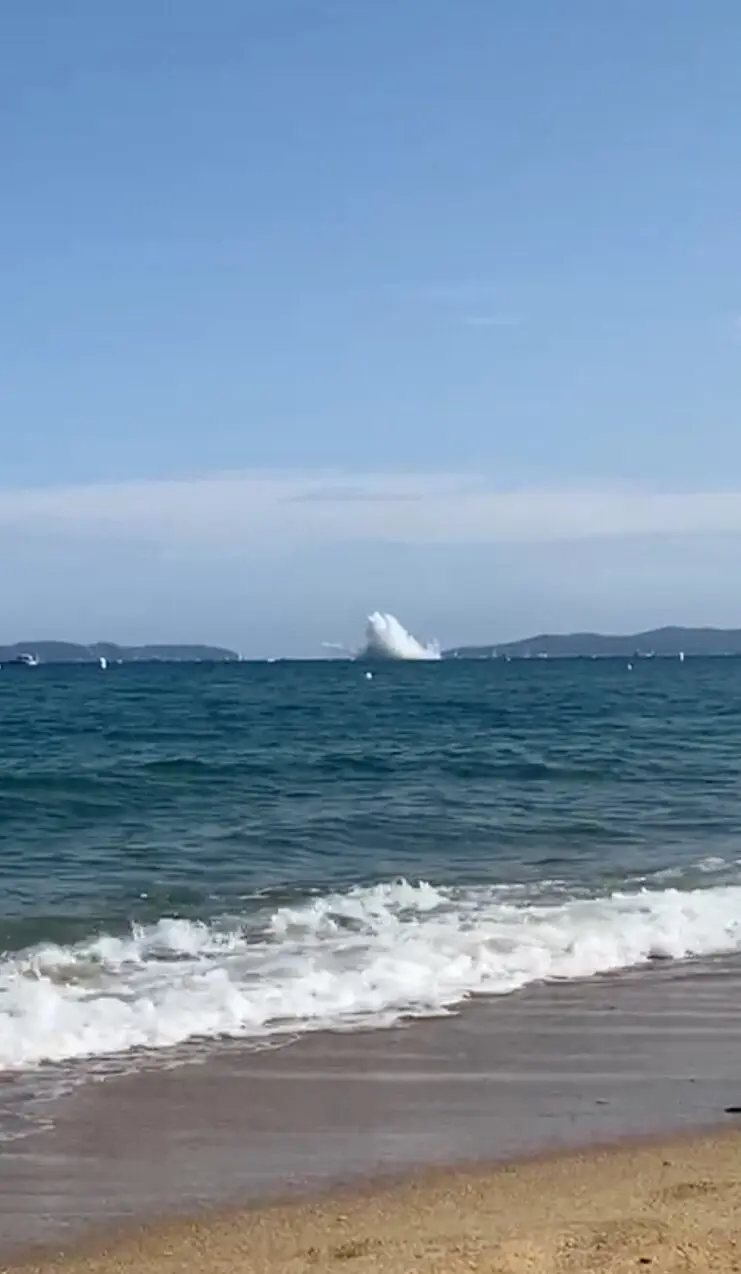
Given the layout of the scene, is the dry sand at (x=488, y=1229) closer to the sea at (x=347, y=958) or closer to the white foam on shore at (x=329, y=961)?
the sea at (x=347, y=958)

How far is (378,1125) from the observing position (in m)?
7.41

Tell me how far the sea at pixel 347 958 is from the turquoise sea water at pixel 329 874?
45 mm

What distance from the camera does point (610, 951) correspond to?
1172 cm

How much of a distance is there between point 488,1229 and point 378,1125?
1605 mm

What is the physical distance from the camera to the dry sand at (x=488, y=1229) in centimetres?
545

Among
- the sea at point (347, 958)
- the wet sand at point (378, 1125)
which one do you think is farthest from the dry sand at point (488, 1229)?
the sea at point (347, 958)

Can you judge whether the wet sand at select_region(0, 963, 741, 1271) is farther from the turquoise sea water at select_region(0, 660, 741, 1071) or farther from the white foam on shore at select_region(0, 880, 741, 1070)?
the turquoise sea water at select_region(0, 660, 741, 1071)

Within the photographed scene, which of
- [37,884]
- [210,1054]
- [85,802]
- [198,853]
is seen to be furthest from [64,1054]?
[85,802]

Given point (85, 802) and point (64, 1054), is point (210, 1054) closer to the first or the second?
point (64, 1054)

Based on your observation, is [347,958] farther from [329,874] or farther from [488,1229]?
[488,1229]

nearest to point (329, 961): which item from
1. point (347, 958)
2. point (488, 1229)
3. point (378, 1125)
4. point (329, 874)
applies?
point (347, 958)

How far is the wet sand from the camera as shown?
20.1 ft

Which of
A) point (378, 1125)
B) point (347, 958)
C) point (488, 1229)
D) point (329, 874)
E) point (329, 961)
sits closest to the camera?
point (488, 1229)

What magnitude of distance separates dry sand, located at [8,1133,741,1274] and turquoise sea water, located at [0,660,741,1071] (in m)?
2.76
